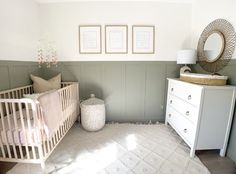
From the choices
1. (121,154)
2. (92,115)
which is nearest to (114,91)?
(92,115)

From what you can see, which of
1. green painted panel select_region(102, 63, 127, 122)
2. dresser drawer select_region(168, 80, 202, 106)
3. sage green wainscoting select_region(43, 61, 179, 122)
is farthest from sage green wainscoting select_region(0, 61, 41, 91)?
dresser drawer select_region(168, 80, 202, 106)

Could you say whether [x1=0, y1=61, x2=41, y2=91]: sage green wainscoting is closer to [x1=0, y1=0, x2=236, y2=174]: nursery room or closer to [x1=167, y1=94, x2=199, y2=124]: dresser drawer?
[x1=0, y1=0, x2=236, y2=174]: nursery room

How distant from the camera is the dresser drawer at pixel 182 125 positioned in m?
1.78

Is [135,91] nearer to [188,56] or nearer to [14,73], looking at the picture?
[188,56]

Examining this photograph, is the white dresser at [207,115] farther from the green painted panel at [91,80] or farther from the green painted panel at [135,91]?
the green painted panel at [91,80]

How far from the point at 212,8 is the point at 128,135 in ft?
7.49

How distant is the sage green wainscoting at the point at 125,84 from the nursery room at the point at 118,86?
2 centimetres

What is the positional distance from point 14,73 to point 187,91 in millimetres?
2398

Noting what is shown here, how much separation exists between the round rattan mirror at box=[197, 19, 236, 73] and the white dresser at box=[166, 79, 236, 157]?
0.48m

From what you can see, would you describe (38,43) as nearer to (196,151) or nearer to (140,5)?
(140,5)

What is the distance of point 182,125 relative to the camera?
201 cm

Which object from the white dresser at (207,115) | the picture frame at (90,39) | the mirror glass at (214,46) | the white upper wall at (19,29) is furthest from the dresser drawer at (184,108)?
the white upper wall at (19,29)

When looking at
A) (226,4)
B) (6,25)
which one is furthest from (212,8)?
(6,25)

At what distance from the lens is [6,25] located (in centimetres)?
179
